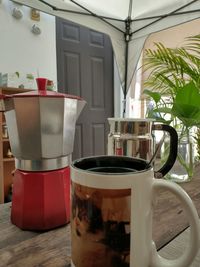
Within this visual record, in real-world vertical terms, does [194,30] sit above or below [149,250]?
above

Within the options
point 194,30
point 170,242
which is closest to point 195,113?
point 170,242

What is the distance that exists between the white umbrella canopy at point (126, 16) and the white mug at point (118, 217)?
148cm

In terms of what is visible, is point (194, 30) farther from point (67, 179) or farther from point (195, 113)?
point (67, 179)

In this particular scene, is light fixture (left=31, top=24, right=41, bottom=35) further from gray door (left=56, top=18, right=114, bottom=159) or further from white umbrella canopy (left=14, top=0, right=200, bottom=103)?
white umbrella canopy (left=14, top=0, right=200, bottom=103)

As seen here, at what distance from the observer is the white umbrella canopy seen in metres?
1.54

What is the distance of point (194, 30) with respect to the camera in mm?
2020

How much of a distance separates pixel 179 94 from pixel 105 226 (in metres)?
0.39

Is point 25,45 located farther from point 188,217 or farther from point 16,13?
point 188,217

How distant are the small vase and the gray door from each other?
1551 millimetres

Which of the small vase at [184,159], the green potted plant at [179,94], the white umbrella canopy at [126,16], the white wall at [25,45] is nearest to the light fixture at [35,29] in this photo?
the white wall at [25,45]

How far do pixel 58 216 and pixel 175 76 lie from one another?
69cm

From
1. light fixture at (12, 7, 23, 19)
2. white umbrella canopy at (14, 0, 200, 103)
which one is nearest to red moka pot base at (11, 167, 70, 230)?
white umbrella canopy at (14, 0, 200, 103)

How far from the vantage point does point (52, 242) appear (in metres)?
0.36

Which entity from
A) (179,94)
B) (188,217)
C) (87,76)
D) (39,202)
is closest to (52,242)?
(39,202)
